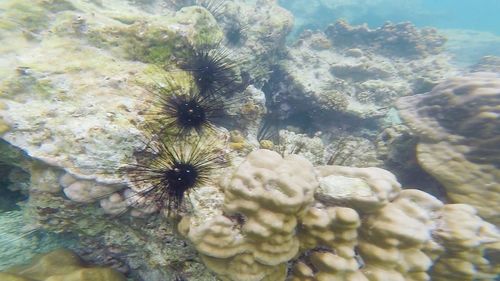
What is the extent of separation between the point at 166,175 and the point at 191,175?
0.25 metres

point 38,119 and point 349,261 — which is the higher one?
point 38,119

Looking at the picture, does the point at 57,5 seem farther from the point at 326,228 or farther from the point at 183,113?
the point at 326,228

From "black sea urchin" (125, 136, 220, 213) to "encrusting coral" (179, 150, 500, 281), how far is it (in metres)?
0.18

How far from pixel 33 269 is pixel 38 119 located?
178 centimetres

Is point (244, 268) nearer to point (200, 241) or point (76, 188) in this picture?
point (200, 241)

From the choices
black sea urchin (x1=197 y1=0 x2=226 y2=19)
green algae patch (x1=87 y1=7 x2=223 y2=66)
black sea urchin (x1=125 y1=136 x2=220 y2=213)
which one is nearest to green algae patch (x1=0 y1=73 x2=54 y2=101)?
green algae patch (x1=87 y1=7 x2=223 y2=66)

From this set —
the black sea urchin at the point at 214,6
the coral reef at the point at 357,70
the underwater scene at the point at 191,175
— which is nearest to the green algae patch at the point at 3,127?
the underwater scene at the point at 191,175

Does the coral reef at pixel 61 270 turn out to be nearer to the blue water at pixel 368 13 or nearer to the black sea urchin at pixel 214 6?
the black sea urchin at pixel 214 6

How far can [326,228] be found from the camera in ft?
10.2

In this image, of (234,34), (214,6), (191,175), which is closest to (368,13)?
(214,6)

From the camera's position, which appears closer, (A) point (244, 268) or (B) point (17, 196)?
(A) point (244, 268)

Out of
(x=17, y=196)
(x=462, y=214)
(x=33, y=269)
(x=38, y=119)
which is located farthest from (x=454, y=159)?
(x=17, y=196)

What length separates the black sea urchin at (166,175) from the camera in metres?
3.04

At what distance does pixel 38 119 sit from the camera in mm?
3307
